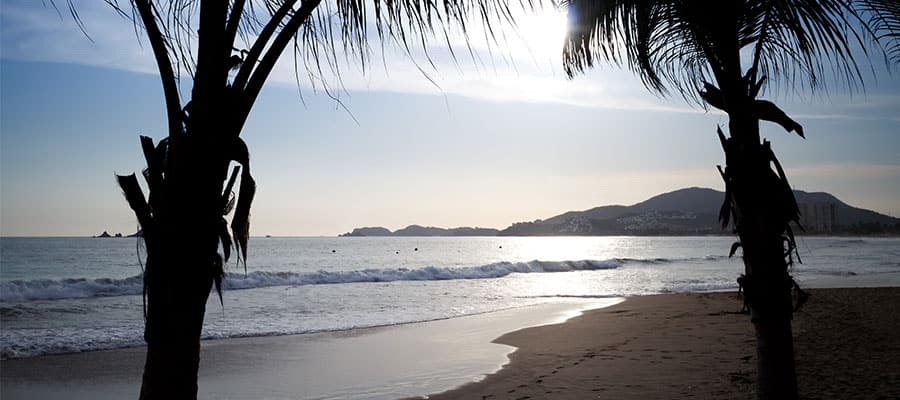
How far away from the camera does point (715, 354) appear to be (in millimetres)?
8547

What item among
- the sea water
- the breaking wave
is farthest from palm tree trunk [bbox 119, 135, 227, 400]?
the breaking wave

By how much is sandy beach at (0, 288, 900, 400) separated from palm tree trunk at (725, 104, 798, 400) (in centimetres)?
289

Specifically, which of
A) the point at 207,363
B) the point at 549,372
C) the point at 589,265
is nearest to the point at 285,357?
the point at 207,363

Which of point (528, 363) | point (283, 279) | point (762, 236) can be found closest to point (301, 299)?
point (283, 279)

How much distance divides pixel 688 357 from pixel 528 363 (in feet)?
7.20

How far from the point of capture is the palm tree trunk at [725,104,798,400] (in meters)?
3.24

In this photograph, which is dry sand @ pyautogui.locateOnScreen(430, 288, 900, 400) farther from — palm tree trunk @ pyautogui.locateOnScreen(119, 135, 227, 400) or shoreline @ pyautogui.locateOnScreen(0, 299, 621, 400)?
palm tree trunk @ pyautogui.locateOnScreen(119, 135, 227, 400)

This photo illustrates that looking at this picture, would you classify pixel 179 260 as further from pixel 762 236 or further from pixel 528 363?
pixel 528 363

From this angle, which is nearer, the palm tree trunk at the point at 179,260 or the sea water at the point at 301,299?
the palm tree trunk at the point at 179,260

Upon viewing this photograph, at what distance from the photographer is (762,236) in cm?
326

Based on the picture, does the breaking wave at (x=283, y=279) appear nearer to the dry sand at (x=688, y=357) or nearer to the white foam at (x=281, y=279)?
the white foam at (x=281, y=279)

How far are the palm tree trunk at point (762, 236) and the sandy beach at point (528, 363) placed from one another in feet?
9.48

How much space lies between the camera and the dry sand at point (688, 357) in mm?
6441

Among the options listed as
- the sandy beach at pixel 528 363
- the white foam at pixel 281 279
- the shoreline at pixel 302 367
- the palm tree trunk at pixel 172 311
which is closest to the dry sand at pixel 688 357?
the sandy beach at pixel 528 363
